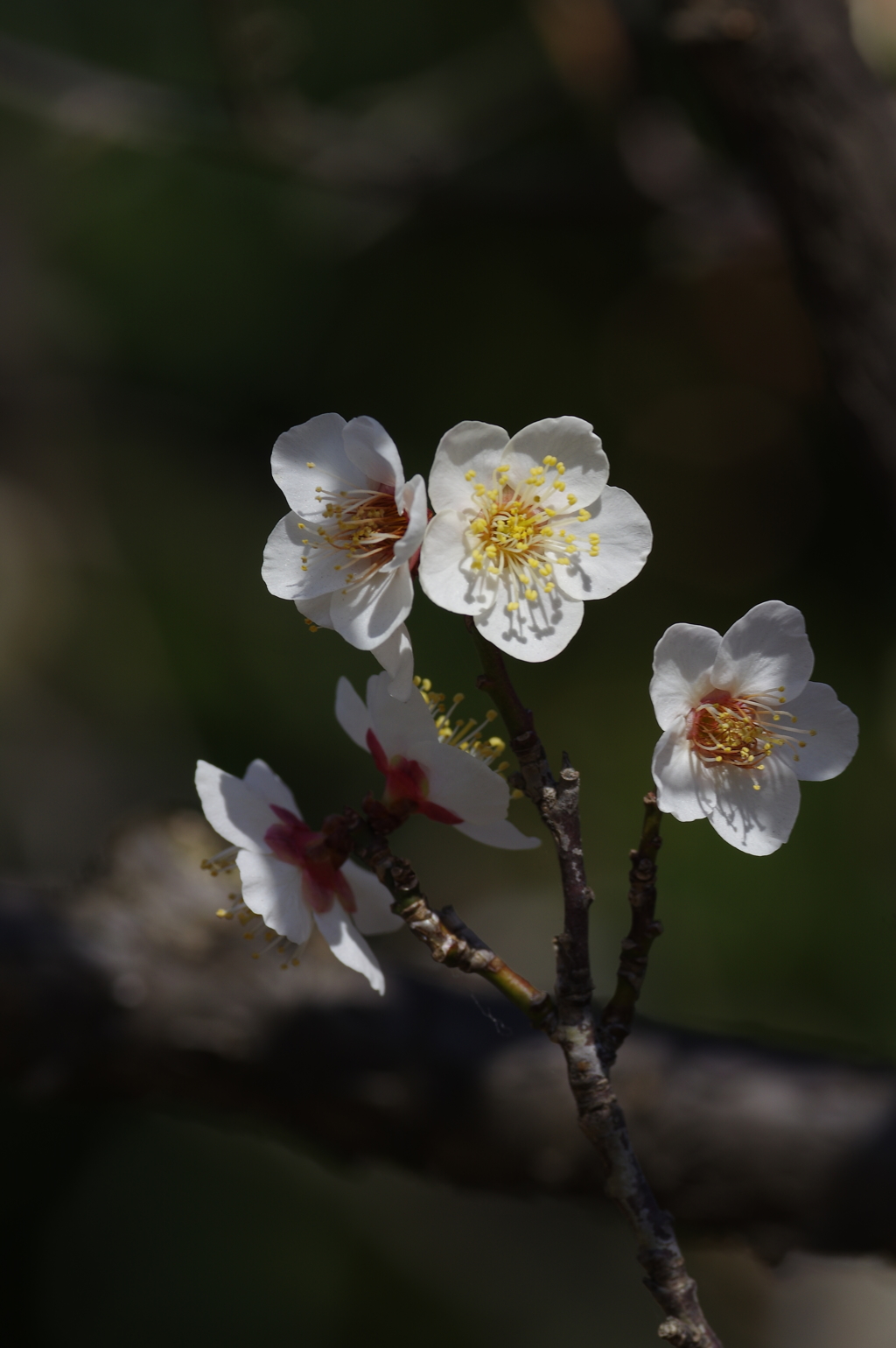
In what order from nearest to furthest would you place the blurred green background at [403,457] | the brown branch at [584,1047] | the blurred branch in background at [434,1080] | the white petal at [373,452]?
the brown branch at [584,1047] → the white petal at [373,452] → the blurred branch in background at [434,1080] → the blurred green background at [403,457]

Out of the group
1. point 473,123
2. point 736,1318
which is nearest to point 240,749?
point 473,123

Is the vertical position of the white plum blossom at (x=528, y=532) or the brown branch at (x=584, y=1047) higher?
the white plum blossom at (x=528, y=532)

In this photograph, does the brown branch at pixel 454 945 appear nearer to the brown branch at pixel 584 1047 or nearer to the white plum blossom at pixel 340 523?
the brown branch at pixel 584 1047

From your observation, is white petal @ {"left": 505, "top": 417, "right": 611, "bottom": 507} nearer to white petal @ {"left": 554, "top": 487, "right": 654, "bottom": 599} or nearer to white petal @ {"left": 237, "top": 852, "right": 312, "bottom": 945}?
white petal @ {"left": 554, "top": 487, "right": 654, "bottom": 599}

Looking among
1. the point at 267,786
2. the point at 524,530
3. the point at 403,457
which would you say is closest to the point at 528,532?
the point at 524,530

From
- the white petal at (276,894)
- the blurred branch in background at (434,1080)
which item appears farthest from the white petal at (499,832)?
the blurred branch in background at (434,1080)

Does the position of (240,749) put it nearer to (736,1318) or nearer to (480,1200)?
(480,1200)

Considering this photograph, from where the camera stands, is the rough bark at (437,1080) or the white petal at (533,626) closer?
the white petal at (533,626)
